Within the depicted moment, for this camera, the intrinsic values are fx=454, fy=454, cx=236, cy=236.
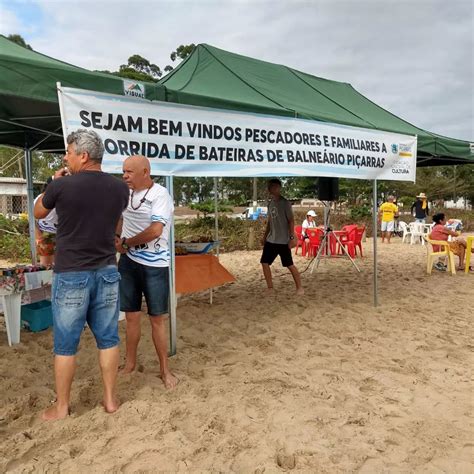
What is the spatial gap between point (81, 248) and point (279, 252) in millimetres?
4206

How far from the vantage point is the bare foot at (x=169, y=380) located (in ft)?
10.3

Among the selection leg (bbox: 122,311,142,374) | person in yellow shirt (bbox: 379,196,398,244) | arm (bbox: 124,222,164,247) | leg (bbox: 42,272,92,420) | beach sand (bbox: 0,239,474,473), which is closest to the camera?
beach sand (bbox: 0,239,474,473)

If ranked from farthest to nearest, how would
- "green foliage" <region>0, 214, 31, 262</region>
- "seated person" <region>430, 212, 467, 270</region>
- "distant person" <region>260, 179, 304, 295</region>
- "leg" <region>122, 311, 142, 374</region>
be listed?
"green foliage" <region>0, 214, 31, 262</region> → "seated person" <region>430, 212, 467, 270</region> → "distant person" <region>260, 179, 304, 295</region> → "leg" <region>122, 311, 142, 374</region>

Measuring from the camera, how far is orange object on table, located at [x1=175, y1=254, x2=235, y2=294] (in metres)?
4.97

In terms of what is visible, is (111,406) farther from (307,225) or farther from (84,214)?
(307,225)

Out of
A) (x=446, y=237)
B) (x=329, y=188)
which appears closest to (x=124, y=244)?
(x=329, y=188)

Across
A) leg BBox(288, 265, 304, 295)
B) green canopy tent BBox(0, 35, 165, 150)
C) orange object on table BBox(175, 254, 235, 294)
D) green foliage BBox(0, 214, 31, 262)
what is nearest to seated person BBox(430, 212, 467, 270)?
leg BBox(288, 265, 304, 295)

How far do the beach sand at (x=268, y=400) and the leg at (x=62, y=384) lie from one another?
56 mm

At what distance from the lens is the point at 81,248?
246cm

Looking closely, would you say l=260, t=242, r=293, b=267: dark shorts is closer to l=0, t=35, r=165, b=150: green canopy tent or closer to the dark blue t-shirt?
l=0, t=35, r=165, b=150: green canopy tent

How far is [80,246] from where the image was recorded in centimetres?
246

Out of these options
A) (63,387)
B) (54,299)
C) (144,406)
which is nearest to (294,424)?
(144,406)

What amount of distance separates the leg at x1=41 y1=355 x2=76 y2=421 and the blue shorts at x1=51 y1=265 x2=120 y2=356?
0.05m

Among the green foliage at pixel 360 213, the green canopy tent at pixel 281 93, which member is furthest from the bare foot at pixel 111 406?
the green foliage at pixel 360 213
